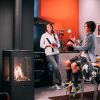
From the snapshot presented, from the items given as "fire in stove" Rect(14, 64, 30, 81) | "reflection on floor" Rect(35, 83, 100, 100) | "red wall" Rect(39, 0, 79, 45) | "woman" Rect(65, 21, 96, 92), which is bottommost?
"reflection on floor" Rect(35, 83, 100, 100)

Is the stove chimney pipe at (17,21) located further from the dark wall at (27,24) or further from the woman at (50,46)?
the woman at (50,46)

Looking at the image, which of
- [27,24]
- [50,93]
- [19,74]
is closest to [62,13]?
[50,93]

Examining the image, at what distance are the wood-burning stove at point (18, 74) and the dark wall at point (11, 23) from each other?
12.2 inches

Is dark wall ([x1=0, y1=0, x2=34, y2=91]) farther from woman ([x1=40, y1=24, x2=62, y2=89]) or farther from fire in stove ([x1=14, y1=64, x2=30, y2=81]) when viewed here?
woman ([x1=40, y1=24, x2=62, y2=89])

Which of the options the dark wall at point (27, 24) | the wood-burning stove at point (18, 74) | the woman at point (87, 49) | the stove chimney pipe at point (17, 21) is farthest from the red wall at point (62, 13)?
the wood-burning stove at point (18, 74)

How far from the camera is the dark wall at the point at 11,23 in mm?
4825

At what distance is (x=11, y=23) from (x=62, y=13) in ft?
10.7

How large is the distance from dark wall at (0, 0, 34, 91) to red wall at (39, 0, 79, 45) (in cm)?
253

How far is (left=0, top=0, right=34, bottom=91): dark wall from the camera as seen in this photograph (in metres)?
4.83

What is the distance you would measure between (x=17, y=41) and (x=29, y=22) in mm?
603

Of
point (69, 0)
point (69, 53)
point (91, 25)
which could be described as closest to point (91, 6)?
point (69, 0)

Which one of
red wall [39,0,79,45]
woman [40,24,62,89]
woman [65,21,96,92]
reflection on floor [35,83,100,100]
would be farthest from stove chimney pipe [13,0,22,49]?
red wall [39,0,79,45]

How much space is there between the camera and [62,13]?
7.93 meters

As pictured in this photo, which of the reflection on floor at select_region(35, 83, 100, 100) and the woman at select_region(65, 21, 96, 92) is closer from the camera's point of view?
the woman at select_region(65, 21, 96, 92)
